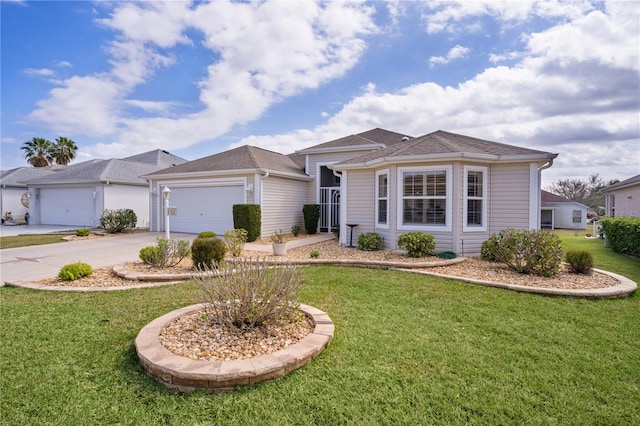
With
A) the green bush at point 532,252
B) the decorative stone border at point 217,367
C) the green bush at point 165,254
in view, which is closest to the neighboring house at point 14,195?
the green bush at point 165,254

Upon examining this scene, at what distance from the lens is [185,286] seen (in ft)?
19.0

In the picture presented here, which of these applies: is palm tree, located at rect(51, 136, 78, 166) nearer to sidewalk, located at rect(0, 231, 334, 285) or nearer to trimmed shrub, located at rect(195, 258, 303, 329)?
sidewalk, located at rect(0, 231, 334, 285)

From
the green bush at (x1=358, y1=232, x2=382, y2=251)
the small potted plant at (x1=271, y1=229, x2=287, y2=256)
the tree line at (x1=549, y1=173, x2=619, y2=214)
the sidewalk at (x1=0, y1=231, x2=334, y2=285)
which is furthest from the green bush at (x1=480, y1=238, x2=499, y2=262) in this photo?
the tree line at (x1=549, y1=173, x2=619, y2=214)

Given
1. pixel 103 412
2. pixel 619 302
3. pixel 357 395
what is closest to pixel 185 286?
pixel 103 412

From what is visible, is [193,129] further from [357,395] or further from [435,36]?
[357,395]

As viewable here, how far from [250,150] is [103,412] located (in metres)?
13.7

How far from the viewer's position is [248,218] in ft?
38.9

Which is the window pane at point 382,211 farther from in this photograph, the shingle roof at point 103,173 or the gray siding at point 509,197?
the shingle roof at point 103,173

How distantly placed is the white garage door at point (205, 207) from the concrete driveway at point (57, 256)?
9.67ft

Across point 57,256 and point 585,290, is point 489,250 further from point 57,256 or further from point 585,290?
point 57,256

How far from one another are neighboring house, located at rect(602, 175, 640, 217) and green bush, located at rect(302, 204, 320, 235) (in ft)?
50.9

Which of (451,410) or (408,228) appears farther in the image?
(408,228)

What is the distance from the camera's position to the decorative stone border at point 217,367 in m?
2.56

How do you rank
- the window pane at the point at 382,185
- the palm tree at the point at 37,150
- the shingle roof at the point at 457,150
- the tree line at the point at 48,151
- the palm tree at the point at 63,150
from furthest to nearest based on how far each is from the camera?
the palm tree at the point at 63,150
the tree line at the point at 48,151
the palm tree at the point at 37,150
the window pane at the point at 382,185
the shingle roof at the point at 457,150
